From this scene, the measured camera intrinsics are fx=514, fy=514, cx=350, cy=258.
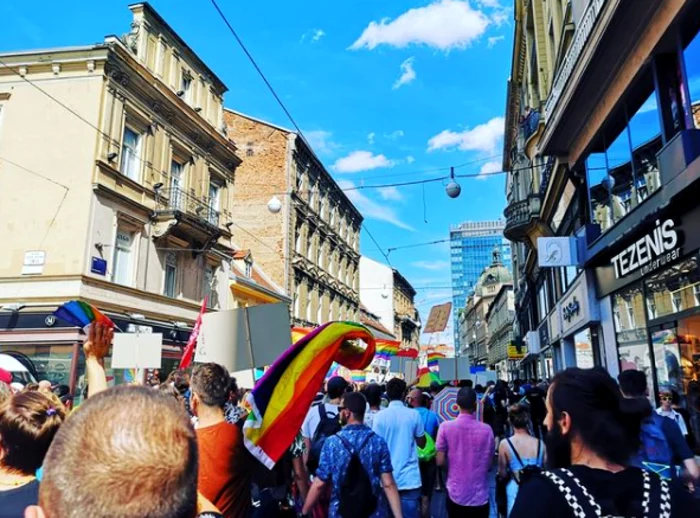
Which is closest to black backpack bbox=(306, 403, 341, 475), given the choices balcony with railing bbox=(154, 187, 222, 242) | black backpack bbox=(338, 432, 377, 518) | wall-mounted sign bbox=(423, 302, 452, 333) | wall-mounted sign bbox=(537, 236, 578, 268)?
black backpack bbox=(338, 432, 377, 518)

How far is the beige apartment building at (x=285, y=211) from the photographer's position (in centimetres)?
3256

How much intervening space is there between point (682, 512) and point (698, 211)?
660 centimetres

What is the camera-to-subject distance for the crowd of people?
3.62 ft

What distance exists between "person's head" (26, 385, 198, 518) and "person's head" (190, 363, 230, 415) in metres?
2.08

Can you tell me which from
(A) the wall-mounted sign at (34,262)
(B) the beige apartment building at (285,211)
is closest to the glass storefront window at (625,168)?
(A) the wall-mounted sign at (34,262)

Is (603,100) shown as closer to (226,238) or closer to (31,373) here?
(31,373)

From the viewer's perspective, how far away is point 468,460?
4973mm

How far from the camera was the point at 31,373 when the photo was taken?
11.9m

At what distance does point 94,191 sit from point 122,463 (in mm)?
16852

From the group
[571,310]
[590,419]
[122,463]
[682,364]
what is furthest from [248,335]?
[571,310]

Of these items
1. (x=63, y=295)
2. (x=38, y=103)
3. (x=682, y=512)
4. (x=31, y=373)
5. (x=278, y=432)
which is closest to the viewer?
(x=682, y=512)

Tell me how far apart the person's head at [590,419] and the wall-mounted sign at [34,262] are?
17.1 m

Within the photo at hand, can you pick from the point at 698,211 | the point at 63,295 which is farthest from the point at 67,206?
the point at 698,211

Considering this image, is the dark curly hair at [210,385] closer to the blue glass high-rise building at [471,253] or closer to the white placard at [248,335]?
the white placard at [248,335]
